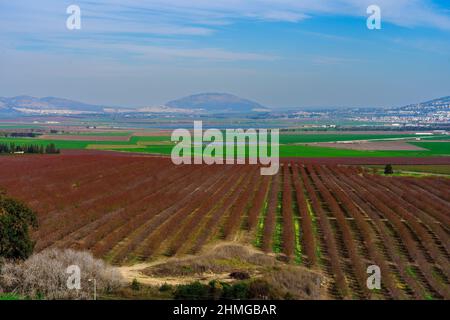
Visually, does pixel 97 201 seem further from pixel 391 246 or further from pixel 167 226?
pixel 391 246

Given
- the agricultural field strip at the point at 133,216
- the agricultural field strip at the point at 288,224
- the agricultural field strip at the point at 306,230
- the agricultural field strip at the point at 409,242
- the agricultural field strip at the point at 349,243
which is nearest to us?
the agricultural field strip at the point at 409,242

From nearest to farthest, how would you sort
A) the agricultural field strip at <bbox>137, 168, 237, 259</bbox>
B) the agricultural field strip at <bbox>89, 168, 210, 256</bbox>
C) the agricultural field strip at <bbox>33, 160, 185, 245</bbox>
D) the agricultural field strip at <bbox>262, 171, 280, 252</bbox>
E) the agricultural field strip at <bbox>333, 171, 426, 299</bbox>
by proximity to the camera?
1. the agricultural field strip at <bbox>333, 171, 426, 299</bbox>
2. the agricultural field strip at <bbox>137, 168, 237, 259</bbox>
3. the agricultural field strip at <bbox>89, 168, 210, 256</bbox>
4. the agricultural field strip at <bbox>262, 171, 280, 252</bbox>
5. the agricultural field strip at <bbox>33, 160, 185, 245</bbox>

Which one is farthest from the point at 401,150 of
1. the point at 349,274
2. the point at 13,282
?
the point at 13,282

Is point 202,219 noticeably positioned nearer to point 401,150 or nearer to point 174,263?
point 174,263

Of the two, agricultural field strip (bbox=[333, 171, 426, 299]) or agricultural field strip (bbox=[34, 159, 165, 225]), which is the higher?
agricultural field strip (bbox=[34, 159, 165, 225])

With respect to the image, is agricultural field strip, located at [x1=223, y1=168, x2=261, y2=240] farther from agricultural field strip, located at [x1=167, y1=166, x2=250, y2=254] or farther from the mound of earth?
the mound of earth

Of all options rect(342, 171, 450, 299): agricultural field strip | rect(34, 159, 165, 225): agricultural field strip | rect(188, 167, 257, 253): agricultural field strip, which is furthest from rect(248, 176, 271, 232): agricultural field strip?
rect(34, 159, 165, 225): agricultural field strip

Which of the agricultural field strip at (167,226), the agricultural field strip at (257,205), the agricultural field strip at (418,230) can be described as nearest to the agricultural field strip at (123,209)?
the agricultural field strip at (167,226)

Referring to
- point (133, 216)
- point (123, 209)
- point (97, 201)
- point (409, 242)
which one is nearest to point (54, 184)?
point (97, 201)

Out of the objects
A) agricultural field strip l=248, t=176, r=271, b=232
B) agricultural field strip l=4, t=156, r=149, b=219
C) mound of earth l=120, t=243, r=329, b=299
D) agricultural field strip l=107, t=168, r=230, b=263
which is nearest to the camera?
mound of earth l=120, t=243, r=329, b=299

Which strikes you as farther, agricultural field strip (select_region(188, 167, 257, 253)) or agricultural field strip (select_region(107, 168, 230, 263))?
agricultural field strip (select_region(188, 167, 257, 253))

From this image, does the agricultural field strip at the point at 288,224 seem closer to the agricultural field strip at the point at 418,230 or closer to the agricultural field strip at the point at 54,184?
the agricultural field strip at the point at 418,230
